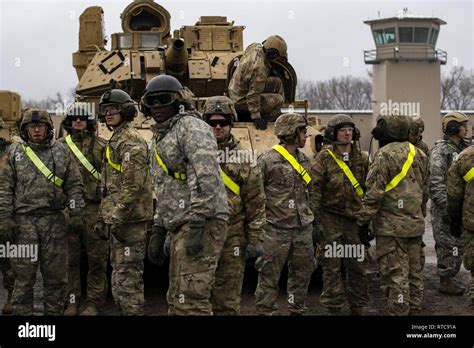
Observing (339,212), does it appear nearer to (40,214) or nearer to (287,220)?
(287,220)

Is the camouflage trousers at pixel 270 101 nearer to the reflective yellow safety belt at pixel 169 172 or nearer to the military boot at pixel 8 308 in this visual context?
the military boot at pixel 8 308

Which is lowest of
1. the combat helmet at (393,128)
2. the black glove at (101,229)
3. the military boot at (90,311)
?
the military boot at (90,311)

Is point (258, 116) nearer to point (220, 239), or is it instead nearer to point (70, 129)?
point (70, 129)

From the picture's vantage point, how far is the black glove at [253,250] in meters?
7.51

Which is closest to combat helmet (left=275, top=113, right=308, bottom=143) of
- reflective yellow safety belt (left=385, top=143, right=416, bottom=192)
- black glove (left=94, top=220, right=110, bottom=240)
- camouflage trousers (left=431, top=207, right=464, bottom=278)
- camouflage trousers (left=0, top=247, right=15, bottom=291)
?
reflective yellow safety belt (left=385, top=143, right=416, bottom=192)

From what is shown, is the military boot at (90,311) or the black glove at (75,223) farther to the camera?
the military boot at (90,311)

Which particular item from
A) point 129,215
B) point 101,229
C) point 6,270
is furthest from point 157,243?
point 6,270

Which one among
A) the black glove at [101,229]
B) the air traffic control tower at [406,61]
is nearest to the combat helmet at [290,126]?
the black glove at [101,229]

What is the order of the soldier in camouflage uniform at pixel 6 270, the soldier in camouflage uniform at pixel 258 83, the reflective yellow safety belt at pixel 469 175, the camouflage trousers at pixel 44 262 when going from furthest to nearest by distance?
1. the soldier in camouflage uniform at pixel 258 83
2. the soldier in camouflage uniform at pixel 6 270
3. the reflective yellow safety belt at pixel 469 175
4. the camouflage trousers at pixel 44 262

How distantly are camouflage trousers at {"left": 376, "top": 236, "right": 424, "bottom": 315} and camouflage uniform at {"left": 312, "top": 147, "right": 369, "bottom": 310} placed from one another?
0.46m

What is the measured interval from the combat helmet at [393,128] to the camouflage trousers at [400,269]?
1.00 metres

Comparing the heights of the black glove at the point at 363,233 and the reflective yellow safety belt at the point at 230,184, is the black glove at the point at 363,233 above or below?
below

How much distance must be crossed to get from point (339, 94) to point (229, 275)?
2369 inches

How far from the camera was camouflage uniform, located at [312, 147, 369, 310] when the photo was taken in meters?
9.22
